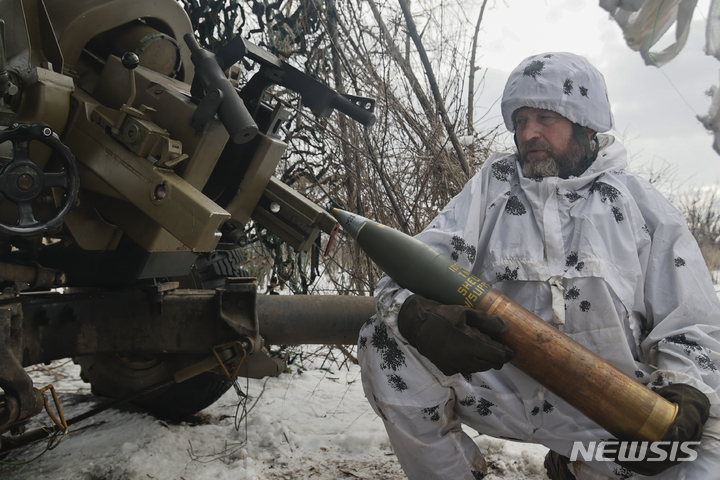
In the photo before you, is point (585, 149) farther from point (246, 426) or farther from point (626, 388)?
point (246, 426)

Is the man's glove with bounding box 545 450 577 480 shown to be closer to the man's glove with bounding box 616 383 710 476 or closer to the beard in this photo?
the man's glove with bounding box 616 383 710 476

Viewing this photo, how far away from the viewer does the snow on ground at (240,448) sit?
2.70 m

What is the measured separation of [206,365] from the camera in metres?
2.68

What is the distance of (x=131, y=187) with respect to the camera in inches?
86.9

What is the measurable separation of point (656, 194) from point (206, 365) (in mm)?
2298

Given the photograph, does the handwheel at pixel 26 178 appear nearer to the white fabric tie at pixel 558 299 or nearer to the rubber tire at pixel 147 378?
the rubber tire at pixel 147 378

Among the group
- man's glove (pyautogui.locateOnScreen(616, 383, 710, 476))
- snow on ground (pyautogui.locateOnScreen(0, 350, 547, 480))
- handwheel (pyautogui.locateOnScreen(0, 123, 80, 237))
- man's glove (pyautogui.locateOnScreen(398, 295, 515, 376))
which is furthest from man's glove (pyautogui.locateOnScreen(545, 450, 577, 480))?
handwheel (pyautogui.locateOnScreen(0, 123, 80, 237))

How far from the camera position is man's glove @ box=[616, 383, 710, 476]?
177cm

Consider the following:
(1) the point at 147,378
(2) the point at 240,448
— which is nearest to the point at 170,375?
(1) the point at 147,378

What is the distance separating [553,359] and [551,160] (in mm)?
976

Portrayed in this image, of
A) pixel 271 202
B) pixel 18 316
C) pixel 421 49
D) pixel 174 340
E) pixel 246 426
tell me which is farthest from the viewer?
pixel 421 49

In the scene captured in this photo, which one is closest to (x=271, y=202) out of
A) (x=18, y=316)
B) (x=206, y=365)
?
(x=206, y=365)

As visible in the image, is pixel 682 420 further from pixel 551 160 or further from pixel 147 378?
pixel 147 378

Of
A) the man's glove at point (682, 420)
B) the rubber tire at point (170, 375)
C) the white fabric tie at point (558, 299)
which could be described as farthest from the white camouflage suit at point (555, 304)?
the rubber tire at point (170, 375)
